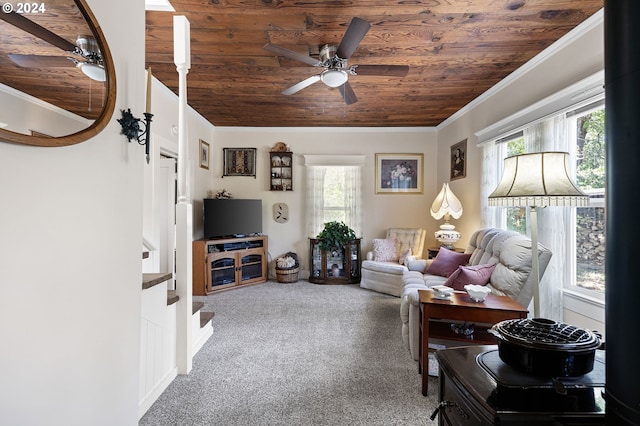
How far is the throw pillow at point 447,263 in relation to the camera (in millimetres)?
3342

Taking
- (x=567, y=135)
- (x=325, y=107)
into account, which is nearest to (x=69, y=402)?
(x=567, y=135)

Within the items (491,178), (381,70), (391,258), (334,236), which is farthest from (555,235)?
(334,236)

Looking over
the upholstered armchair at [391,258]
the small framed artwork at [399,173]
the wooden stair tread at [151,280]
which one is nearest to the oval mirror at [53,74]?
the wooden stair tread at [151,280]

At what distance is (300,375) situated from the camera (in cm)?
222

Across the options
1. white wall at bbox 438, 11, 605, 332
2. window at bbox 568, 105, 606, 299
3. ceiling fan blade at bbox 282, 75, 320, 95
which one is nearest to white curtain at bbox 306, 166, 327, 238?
white wall at bbox 438, 11, 605, 332

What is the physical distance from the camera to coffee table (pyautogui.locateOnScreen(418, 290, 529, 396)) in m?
1.85

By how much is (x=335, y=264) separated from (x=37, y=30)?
4.58 metres

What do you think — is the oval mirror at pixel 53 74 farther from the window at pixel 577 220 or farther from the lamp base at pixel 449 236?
the lamp base at pixel 449 236

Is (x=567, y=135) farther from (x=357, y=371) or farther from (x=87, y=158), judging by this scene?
(x=87, y=158)

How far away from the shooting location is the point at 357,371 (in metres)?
2.28

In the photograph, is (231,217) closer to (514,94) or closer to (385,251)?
(385,251)

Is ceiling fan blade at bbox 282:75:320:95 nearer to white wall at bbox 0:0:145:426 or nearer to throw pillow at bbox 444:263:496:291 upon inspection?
white wall at bbox 0:0:145:426

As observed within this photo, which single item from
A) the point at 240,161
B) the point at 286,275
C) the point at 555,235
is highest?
the point at 240,161

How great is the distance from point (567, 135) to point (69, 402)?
3581 millimetres
